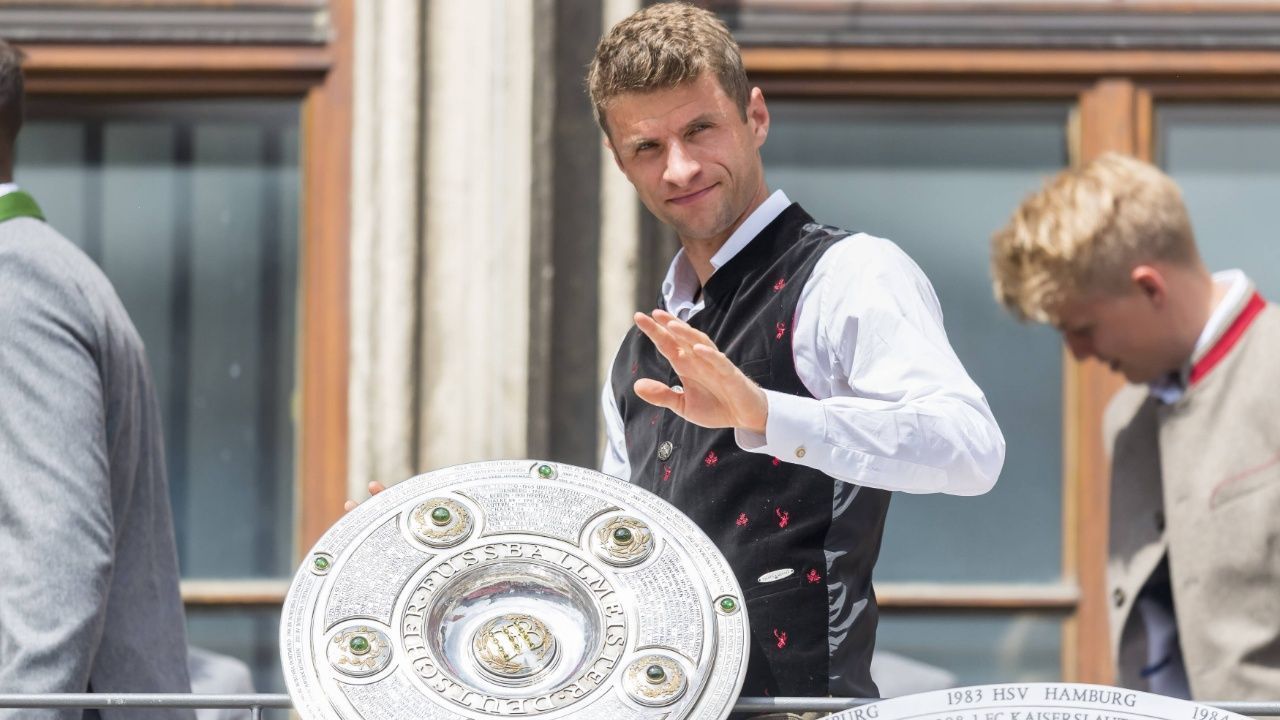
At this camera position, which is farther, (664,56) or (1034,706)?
(664,56)

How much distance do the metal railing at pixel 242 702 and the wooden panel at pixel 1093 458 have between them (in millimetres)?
2168

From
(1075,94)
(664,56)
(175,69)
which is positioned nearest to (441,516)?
(664,56)

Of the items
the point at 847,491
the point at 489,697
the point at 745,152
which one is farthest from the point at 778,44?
the point at 489,697

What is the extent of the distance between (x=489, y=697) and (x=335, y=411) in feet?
7.50

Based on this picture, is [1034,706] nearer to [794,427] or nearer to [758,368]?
[794,427]

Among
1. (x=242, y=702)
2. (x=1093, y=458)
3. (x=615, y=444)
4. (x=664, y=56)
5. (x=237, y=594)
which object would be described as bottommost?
(x=237, y=594)

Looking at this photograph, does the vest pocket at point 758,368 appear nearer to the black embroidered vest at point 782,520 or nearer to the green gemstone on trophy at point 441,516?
the black embroidered vest at point 782,520

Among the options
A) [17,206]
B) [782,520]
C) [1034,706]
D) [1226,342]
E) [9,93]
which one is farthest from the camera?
[1226,342]

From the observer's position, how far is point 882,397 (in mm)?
1715

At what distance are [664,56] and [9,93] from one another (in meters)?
1.07

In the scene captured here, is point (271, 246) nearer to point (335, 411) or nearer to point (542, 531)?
point (335, 411)

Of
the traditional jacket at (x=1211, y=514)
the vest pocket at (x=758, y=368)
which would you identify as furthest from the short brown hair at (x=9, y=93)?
the traditional jacket at (x=1211, y=514)

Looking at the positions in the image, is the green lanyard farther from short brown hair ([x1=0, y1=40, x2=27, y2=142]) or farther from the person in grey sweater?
short brown hair ([x1=0, y1=40, x2=27, y2=142])

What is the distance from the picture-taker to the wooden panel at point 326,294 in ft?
12.7
